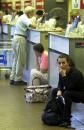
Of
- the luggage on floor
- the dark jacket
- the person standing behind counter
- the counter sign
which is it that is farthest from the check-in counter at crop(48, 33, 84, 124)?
the person standing behind counter

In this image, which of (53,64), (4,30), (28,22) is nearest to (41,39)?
(28,22)

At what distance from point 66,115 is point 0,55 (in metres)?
5.08

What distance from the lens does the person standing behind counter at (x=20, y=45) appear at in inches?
402

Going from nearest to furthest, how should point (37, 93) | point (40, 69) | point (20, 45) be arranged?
point (37, 93) → point (40, 69) → point (20, 45)

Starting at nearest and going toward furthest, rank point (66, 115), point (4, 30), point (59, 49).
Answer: point (66, 115) → point (59, 49) → point (4, 30)

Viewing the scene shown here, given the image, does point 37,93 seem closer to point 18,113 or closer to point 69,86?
point 18,113

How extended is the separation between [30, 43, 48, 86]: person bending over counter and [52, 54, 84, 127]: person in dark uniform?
6.58 feet

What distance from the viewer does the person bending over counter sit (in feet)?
28.3

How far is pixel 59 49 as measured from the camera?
816 cm

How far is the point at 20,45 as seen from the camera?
1023cm

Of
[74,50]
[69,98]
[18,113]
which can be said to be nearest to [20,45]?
[74,50]

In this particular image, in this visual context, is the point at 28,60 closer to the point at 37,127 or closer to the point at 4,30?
the point at 37,127

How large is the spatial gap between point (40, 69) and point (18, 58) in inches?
64.4

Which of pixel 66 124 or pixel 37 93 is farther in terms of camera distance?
pixel 37 93
